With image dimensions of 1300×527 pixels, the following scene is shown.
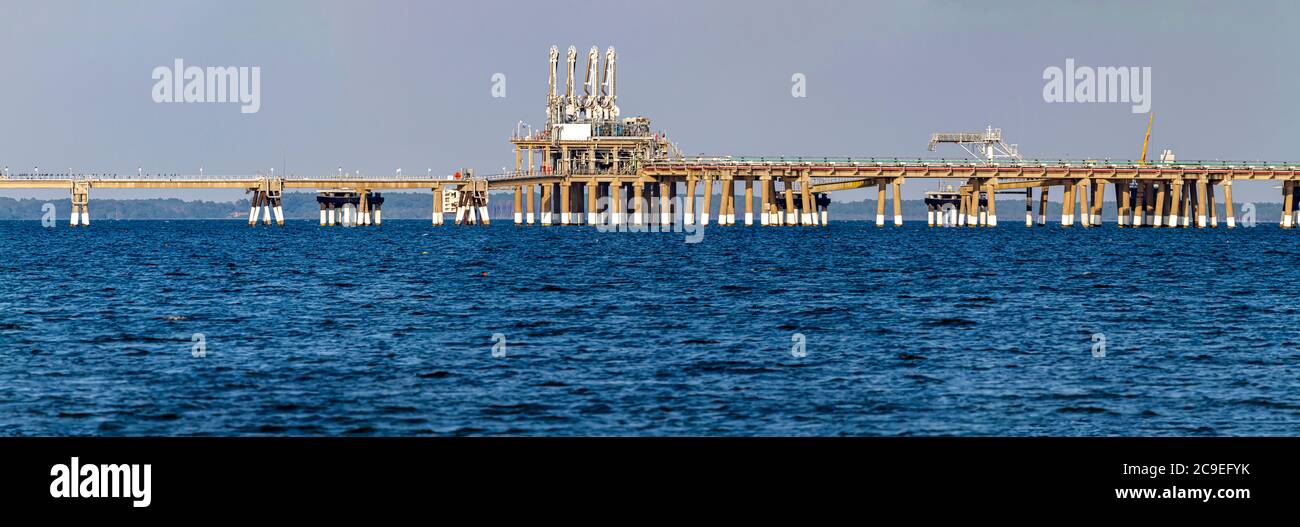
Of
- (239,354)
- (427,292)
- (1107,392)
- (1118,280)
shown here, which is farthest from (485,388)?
(1118,280)

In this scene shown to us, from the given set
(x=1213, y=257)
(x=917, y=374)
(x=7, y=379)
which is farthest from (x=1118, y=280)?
(x=7, y=379)

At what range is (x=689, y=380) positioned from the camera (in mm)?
36719

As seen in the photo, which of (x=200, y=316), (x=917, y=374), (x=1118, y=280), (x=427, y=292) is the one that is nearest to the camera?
(x=917, y=374)

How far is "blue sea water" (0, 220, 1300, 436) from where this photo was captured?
3116 centimetres

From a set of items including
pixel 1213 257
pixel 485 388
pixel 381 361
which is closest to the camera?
pixel 485 388

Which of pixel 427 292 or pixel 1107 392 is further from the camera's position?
pixel 427 292

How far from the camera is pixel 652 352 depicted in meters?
43.1

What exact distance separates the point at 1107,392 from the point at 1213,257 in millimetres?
87195

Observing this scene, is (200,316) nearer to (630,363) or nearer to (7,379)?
(7,379)

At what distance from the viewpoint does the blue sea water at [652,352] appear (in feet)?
102

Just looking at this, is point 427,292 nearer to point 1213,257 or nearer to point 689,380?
point 689,380

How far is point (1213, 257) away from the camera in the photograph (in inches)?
4532
